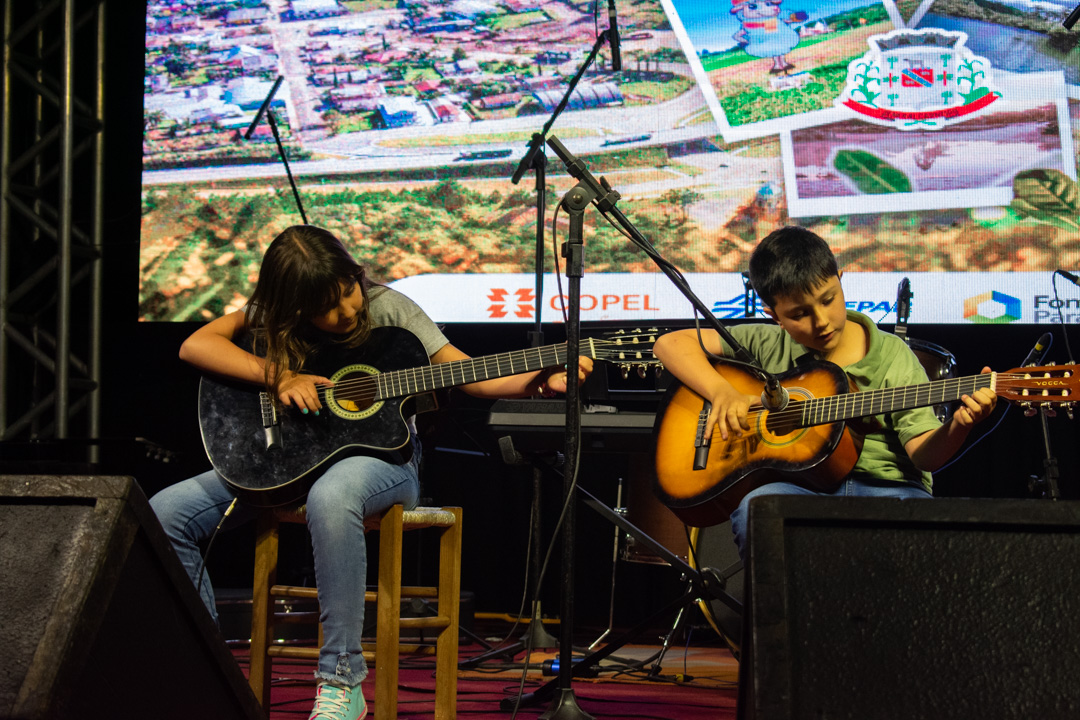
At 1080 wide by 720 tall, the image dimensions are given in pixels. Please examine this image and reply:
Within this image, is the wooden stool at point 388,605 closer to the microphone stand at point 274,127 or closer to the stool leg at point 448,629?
the stool leg at point 448,629

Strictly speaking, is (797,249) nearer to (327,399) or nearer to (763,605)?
(327,399)

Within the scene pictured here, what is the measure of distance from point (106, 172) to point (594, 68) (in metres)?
2.66

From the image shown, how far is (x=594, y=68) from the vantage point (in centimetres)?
429

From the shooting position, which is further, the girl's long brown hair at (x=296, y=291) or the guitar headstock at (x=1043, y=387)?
the girl's long brown hair at (x=296, y=291)

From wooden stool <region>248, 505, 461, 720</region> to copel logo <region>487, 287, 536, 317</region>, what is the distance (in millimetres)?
1757

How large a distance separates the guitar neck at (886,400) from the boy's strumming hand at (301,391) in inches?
47.5

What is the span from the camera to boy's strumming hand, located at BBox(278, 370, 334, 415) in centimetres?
238

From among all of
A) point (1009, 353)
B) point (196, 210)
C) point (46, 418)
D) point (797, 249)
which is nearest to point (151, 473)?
point (46, 418)

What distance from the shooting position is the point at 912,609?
121 cm

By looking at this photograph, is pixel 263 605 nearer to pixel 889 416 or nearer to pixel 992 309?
pixel 889 416

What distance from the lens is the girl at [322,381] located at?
2.17 meters

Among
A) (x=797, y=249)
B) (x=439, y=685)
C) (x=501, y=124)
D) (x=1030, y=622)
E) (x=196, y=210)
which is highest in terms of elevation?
(x=501, y=124)

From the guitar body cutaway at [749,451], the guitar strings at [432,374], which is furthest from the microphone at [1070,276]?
the guitar strings at [432,374]

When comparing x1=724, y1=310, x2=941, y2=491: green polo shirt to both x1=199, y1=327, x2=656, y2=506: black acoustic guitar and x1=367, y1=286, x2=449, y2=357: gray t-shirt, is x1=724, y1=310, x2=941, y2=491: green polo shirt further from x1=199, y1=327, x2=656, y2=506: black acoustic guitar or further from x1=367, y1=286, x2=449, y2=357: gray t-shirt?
x1=367, y1=286, x2=449, y2=357: gray t-shirt
